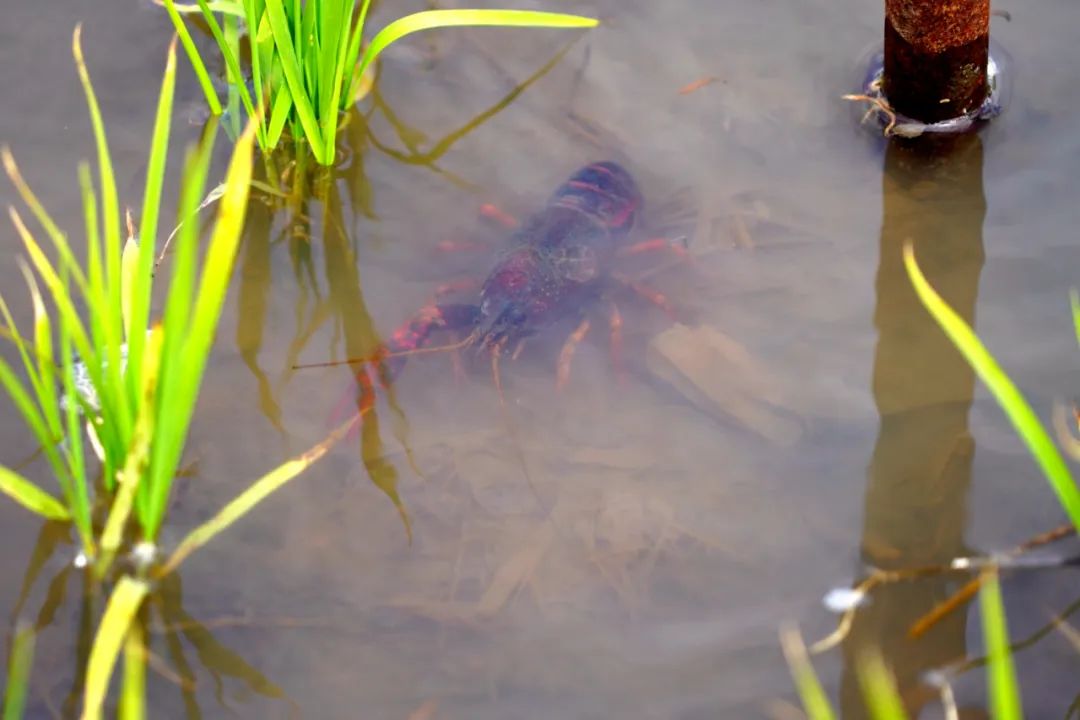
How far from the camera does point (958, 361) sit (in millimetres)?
3008

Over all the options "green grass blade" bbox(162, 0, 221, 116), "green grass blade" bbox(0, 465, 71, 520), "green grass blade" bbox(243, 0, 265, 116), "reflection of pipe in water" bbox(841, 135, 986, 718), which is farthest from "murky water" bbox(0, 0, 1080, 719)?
"green grass blade" bbox(243, 0, 265, 116)

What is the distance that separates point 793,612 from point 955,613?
14.1 inches

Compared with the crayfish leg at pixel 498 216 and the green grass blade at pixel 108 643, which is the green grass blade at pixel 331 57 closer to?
the crayfish leg at pixel 498 216

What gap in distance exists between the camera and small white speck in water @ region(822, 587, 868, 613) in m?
2.57

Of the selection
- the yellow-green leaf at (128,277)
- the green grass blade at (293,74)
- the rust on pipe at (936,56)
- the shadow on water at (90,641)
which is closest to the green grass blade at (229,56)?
the green grass blade at (293,74)

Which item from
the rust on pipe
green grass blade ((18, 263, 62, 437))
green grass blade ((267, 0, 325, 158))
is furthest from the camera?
the rust on pipe

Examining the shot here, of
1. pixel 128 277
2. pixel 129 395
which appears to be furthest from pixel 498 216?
pixel 129 395

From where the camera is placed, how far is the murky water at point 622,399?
2.54m

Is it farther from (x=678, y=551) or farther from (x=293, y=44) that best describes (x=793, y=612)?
(x=293, y=44)

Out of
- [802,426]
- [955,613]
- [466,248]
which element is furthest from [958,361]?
[466,248]

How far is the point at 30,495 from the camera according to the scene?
2416mm

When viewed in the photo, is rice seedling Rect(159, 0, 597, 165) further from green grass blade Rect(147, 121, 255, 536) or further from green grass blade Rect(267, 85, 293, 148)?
green grass blade Rect(147, 121, 255, 536)

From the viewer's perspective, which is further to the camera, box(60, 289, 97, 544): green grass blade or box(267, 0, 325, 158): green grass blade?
box(267, 0, 325, 158): green grass blade

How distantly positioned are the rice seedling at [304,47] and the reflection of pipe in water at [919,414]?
115 cm
